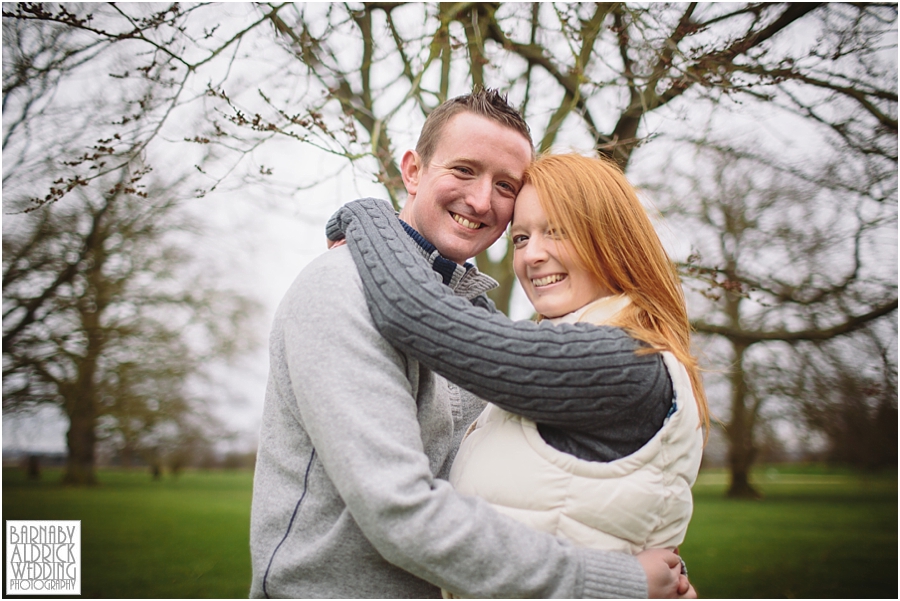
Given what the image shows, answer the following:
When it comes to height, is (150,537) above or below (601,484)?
below

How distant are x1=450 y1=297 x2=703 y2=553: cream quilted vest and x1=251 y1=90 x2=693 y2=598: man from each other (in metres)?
0.05

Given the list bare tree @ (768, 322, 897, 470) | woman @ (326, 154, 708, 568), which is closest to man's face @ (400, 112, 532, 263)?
woman @ (326, 154, 708, 568)

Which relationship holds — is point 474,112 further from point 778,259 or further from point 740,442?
point 740,442

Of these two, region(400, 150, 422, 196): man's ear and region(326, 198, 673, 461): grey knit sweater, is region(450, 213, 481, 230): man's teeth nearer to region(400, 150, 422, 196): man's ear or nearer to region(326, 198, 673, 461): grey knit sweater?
region(400, 150, 422, 196): man's ear

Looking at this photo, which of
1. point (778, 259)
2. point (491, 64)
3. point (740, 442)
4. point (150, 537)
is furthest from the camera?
point (740, 442)

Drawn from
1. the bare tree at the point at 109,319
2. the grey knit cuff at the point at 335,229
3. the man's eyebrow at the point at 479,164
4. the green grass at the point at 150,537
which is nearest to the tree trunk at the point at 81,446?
the bare tree at the point at 109,319

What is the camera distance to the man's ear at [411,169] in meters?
2.07

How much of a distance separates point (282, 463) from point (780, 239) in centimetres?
733

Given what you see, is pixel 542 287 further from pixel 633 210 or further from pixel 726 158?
pixel 726 158

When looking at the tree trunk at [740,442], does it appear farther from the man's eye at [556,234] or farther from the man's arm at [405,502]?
the man's arm at [405,502]

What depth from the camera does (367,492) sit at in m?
1.22

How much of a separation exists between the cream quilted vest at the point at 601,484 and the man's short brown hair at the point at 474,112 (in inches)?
37.1

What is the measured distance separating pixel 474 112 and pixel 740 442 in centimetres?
1660

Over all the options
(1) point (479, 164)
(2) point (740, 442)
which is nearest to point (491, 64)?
(1) point (479, 164)
